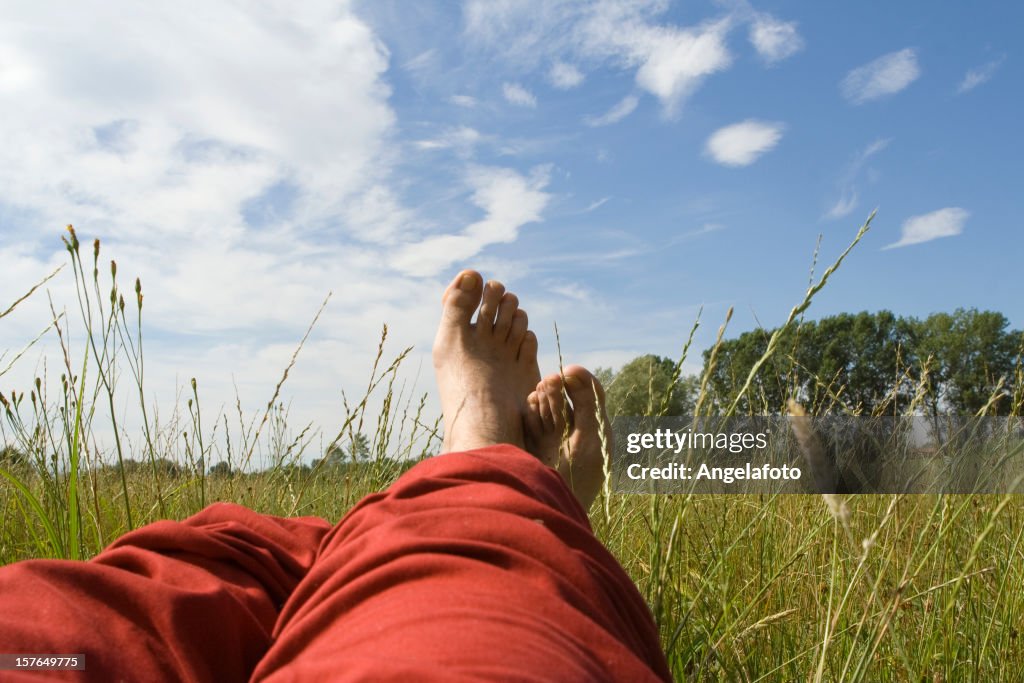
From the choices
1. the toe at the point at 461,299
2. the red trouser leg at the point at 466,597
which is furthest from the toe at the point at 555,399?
the red trouser leg at the point at 466,597

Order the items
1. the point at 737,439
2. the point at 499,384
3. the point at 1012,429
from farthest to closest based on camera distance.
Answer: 1. the point at 737,439
2. the point at 499,384
3. the point at 1012,429

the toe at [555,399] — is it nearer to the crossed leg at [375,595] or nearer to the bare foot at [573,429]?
the bare foot at [573,429]

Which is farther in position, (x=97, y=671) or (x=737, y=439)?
(x=737, y=439)

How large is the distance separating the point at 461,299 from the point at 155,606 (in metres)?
1.85

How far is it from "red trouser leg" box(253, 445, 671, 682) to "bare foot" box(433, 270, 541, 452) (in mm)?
1263

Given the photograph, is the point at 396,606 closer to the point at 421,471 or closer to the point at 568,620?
the point at 568,620

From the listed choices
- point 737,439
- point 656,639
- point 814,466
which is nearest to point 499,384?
point 737,439

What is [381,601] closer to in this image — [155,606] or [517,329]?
[155,606]

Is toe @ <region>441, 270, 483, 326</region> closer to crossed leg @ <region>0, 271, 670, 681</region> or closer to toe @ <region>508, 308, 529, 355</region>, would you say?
toe @ <region>508, 308, 529, 355</region>

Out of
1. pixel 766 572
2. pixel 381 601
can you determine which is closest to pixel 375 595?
pixel 381 601

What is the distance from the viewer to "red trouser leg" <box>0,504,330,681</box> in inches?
28.0

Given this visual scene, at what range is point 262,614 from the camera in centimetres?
87

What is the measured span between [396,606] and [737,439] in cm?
225

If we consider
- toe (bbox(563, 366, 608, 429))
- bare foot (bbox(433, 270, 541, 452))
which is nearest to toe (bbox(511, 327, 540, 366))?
bare foot (bbox(433, 270, 541, 452))
